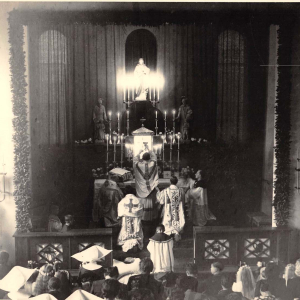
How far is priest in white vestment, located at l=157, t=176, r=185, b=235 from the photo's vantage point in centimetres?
1012

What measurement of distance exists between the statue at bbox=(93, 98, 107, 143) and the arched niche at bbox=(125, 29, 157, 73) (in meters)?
1.07

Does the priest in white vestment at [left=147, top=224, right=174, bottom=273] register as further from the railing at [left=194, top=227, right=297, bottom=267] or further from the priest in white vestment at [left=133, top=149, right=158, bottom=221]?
the priest in white vestment at [left=133, top=149, right=158, bottom=221]

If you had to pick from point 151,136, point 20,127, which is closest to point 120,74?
point 151,136

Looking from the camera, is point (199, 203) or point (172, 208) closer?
point (172, 208)

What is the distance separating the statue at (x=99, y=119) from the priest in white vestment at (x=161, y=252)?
2603 millimetres

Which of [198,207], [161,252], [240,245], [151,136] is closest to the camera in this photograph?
[161,252]

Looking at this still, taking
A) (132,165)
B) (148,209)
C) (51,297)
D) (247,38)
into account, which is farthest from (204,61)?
(51,297)

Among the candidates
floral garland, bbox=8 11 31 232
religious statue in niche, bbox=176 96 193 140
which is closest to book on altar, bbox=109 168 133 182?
religious statue in niche, bbox=176 96 193 140

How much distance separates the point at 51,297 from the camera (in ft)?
25.6

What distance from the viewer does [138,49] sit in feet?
33.2

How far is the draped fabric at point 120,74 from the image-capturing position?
9.84 metres

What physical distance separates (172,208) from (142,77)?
125 inches

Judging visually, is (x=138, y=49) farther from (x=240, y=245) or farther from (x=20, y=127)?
(x=240, y=245)

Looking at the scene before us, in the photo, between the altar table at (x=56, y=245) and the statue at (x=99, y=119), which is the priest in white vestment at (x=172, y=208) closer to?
the altar table at (x=56, y=245)
